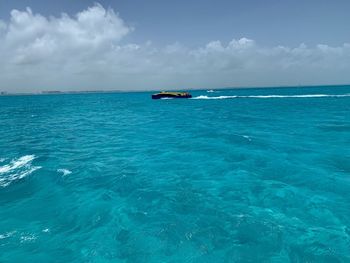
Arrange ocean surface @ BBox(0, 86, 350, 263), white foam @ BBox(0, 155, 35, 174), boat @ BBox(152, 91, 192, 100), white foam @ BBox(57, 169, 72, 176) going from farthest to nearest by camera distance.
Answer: boat @ BBox(152, 91, 192, 100) < white foam @ BBox(0, 155, 35, 174) < white foam @ BBox(57, 169, 72, 176) < ocean surface @ BBox(0, 86, 350, 263)

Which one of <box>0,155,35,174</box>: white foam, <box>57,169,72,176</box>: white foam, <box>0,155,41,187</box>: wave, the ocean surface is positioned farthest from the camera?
<box>0,155,35,174</box>: white foam

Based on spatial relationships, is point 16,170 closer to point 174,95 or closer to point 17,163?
point 17,163

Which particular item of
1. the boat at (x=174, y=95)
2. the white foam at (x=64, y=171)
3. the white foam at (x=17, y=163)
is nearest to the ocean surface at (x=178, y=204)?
the white foam at (x=17, y=163)

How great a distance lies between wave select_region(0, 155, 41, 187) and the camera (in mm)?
18019

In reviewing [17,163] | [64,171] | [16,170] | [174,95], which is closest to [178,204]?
[64,171]

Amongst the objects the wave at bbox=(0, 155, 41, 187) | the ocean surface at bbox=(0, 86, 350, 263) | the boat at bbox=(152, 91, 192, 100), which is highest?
the boat at bbox=(152, 91, 192, 100)

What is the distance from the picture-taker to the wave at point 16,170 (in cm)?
1802

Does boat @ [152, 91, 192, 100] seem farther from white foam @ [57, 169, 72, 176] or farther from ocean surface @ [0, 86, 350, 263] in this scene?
white foam @ [57, 169, 72, 176]

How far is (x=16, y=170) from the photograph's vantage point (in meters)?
20.1

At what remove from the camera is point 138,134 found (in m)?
36.8

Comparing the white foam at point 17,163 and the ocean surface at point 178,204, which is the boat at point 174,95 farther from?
the white foam at point 17,163

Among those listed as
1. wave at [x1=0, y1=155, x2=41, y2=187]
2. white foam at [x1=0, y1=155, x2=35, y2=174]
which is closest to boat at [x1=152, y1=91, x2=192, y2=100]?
white foam at [x1=0, y1=155, x2=35, y2=174]

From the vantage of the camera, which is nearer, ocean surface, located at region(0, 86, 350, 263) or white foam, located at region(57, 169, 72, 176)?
ocean surface, located at region(0, 86, 350, 263)

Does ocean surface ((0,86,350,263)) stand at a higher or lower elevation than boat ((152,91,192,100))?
lower
